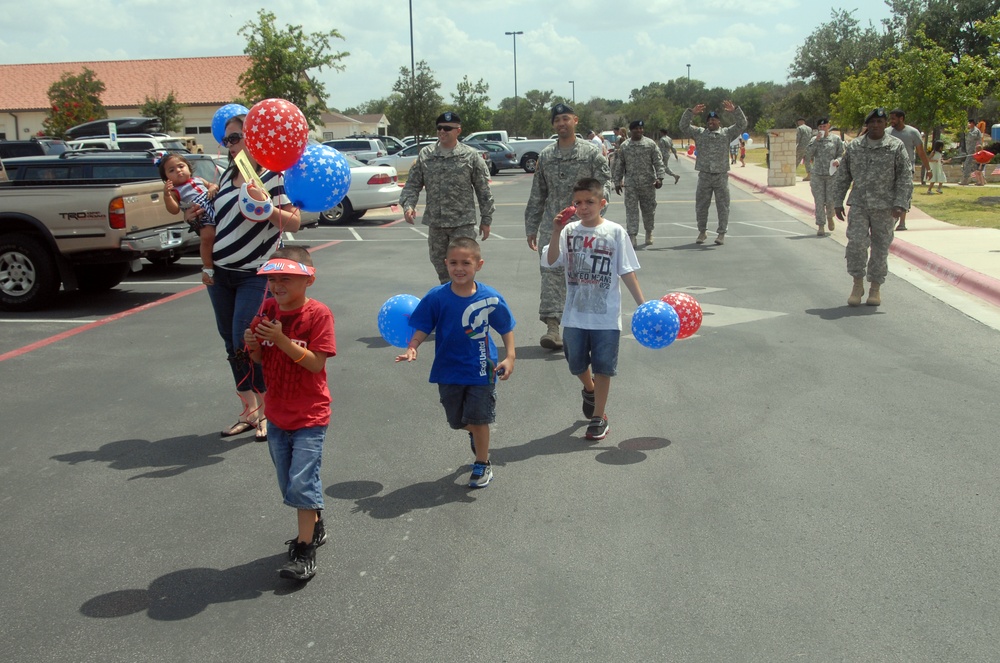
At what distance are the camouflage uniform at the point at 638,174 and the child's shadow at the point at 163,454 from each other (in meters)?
10.2

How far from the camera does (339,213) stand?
2069 cm

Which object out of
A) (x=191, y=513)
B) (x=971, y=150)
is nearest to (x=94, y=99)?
(x=971, y=150)

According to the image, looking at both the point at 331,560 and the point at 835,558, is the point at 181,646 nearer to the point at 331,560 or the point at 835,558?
the point at 331,560

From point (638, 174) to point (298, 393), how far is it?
38.6 feet

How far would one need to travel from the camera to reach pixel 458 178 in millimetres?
8250

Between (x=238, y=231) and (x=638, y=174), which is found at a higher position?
(x=638, y=174)

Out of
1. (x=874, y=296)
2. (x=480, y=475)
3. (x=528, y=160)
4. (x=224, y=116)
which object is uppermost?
(x=528, y=160)

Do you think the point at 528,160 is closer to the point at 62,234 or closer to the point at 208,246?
the point at 62,234

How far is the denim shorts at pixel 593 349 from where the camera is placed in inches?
232

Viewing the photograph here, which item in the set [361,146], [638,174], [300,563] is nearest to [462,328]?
[300,563]

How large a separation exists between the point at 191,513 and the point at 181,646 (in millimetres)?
1383

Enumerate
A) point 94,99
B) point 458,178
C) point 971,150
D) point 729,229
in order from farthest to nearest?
point 94,99
point 971,150
point 729,229
point 458,178

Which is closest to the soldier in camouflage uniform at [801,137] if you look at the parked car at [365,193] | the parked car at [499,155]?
the parked car at [365,193]

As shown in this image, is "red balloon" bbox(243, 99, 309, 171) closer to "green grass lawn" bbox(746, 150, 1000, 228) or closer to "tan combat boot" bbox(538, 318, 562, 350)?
"tan combat boot" bbox(538, 318, 562, 350)
